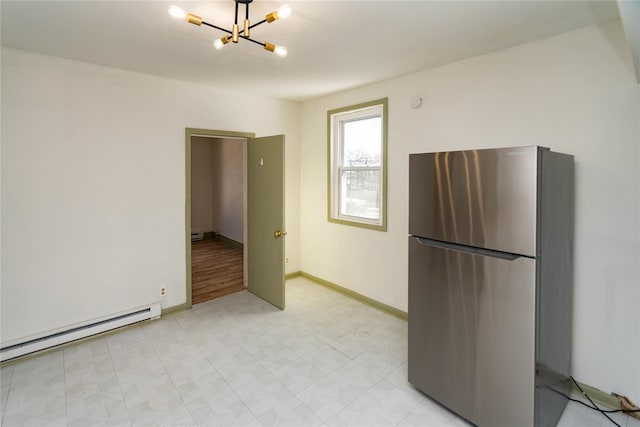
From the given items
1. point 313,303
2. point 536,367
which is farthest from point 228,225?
point 536,367

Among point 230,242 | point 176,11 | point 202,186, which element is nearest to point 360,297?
point 176,11

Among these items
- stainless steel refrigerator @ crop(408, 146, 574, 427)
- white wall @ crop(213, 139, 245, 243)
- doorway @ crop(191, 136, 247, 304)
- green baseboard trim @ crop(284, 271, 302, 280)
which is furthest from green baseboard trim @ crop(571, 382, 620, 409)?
white wall @ crop(213, 139, 245, 243)

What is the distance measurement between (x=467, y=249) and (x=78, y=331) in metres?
3.29

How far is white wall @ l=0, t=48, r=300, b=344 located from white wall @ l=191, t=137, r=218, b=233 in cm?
369

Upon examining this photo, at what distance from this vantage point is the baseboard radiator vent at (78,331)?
2.63 meters

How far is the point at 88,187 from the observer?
2914 millimetres

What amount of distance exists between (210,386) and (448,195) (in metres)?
2.11

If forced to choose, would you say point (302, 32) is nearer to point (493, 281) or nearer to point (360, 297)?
point (493, 281)

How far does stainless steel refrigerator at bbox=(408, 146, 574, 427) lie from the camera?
170 centimetres

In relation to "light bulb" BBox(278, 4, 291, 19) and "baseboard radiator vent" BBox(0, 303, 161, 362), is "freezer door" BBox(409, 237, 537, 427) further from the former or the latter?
"baseboard radiator vent" BBox(0, 303, 161, 362)

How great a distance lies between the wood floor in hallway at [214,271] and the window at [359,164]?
169 centimetres

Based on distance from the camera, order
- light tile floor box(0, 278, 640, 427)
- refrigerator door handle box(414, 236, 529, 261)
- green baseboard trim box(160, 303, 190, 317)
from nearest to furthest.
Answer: refrigerator door handle box(414, 236, 529, 261) < light tile floor box(0, 278, 640, 427) < green baseboard trim box(160, 303, 190, 317)

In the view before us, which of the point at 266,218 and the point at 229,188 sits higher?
the point at 229,188

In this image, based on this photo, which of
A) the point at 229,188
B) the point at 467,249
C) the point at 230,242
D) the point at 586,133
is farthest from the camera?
the point at 229,188
